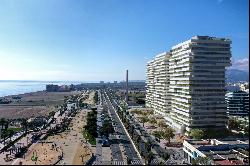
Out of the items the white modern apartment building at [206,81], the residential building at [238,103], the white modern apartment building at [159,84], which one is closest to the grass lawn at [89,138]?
the white modern apartment building at [206,81]

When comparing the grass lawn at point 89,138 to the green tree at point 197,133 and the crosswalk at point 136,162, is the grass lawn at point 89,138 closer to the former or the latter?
the crosswalk at point 136,162

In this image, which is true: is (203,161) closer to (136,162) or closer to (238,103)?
(136,162)

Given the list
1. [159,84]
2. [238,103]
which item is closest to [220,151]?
[238,103]

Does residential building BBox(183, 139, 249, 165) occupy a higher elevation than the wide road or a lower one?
higher

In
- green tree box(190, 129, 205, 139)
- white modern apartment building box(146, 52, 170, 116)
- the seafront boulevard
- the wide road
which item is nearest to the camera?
the seafront boulevard

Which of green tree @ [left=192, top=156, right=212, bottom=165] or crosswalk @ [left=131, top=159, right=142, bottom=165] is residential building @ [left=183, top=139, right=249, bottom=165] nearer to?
green tree @ [left=192, top=156, right=212, bottom=165]

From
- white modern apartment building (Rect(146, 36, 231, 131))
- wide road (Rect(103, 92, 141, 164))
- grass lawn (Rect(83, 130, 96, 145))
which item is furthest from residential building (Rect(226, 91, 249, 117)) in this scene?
grass lawn (Rect(83, 130, 96, 145))
